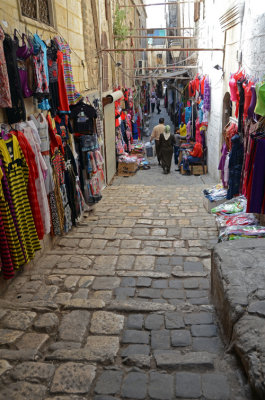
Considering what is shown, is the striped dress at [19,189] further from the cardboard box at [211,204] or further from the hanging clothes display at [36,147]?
the cardboard box at [211,204]

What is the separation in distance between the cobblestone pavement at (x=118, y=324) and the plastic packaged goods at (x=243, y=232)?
16.6 inches

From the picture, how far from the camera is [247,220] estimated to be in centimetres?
594

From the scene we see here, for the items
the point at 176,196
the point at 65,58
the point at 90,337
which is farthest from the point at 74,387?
the point at 176,196

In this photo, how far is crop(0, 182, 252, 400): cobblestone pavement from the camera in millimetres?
2592

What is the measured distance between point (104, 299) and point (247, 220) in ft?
9.93

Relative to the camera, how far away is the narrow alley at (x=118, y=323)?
259cm

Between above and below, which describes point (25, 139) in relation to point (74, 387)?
above

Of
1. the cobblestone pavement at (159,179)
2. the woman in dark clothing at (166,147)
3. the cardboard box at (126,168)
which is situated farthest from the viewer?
the cardboard box at (126,168)

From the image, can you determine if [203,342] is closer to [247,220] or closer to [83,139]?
[247,220]

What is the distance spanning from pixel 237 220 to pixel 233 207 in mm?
832

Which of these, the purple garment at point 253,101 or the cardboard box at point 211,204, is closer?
the purple garment at point 253,101

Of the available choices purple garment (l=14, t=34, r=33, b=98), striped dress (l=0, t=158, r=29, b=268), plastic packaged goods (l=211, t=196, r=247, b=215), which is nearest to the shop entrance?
plastic packaged goods (l=211, t=196, r=247, b=215)

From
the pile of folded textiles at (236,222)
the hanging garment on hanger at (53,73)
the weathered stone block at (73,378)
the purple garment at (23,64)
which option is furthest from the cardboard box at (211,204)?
the weathered stone block at (73,378)

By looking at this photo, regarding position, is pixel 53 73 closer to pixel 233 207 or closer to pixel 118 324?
pixel 233 207
